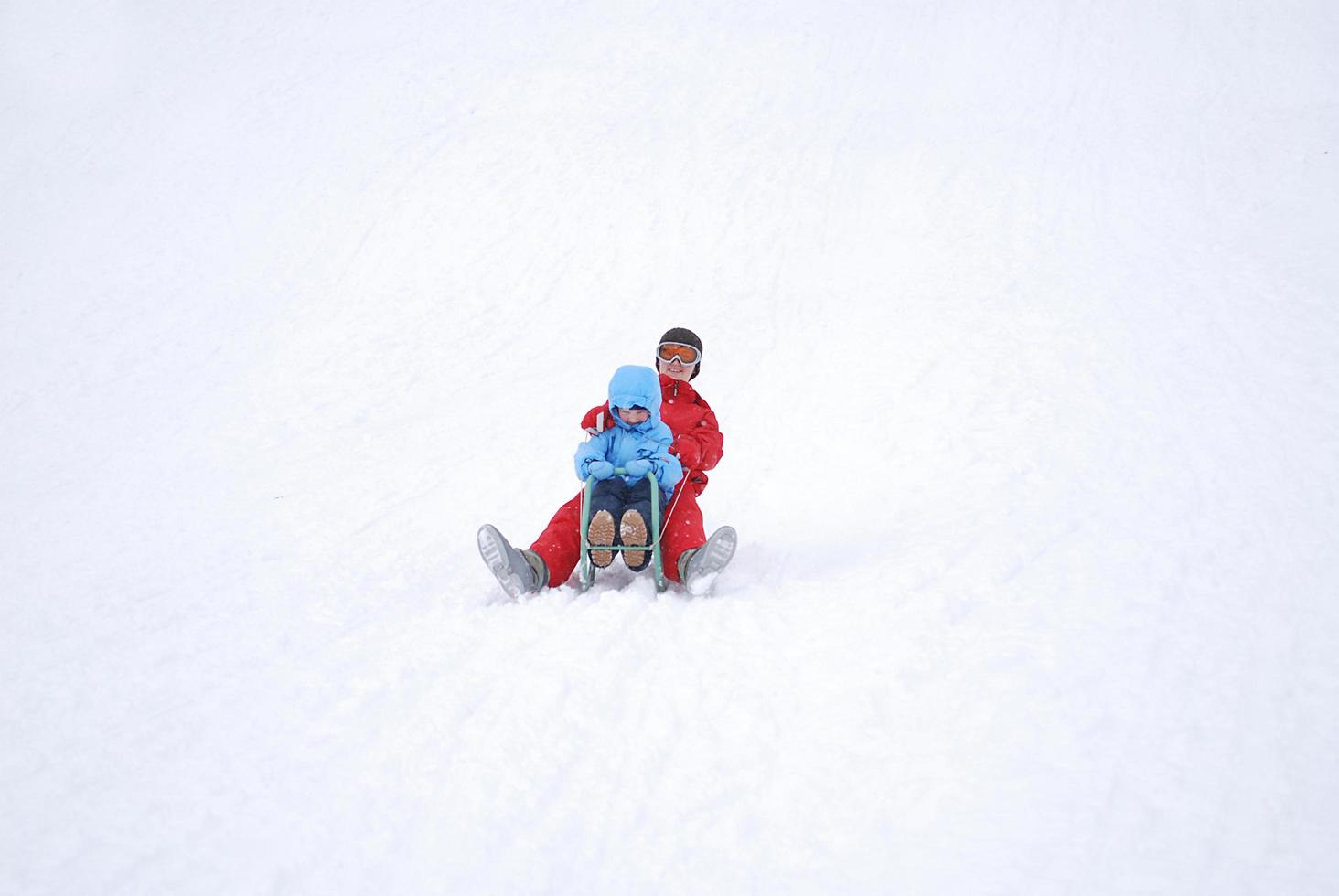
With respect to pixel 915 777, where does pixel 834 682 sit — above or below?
above

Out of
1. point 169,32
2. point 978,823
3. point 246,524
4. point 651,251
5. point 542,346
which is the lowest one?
point 978,823

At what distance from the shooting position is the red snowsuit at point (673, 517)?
3572mm

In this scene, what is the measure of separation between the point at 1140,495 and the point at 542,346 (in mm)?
5647

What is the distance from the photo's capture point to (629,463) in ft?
11.9

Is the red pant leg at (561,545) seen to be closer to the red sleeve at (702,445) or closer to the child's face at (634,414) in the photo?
the child's face at (634,414)

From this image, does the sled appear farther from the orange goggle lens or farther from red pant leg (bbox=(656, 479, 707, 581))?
the orange goggle lens

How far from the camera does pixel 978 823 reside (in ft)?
6.77

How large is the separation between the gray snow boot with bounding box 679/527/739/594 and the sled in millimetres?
183

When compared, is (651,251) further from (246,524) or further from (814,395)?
(246,524)

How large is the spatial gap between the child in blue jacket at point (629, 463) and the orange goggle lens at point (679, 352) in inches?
22.8

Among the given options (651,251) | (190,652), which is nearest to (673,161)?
(651,251)

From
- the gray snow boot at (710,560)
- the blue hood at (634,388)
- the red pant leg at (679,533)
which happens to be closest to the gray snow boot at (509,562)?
the red pant leg at (679,533)

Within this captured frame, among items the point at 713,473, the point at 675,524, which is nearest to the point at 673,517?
the point at 675,524

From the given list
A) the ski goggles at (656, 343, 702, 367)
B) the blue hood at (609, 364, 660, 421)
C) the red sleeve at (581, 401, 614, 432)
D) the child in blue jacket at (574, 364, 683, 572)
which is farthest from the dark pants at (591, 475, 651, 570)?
the ski goggles at (656, 343, 702, 367)
